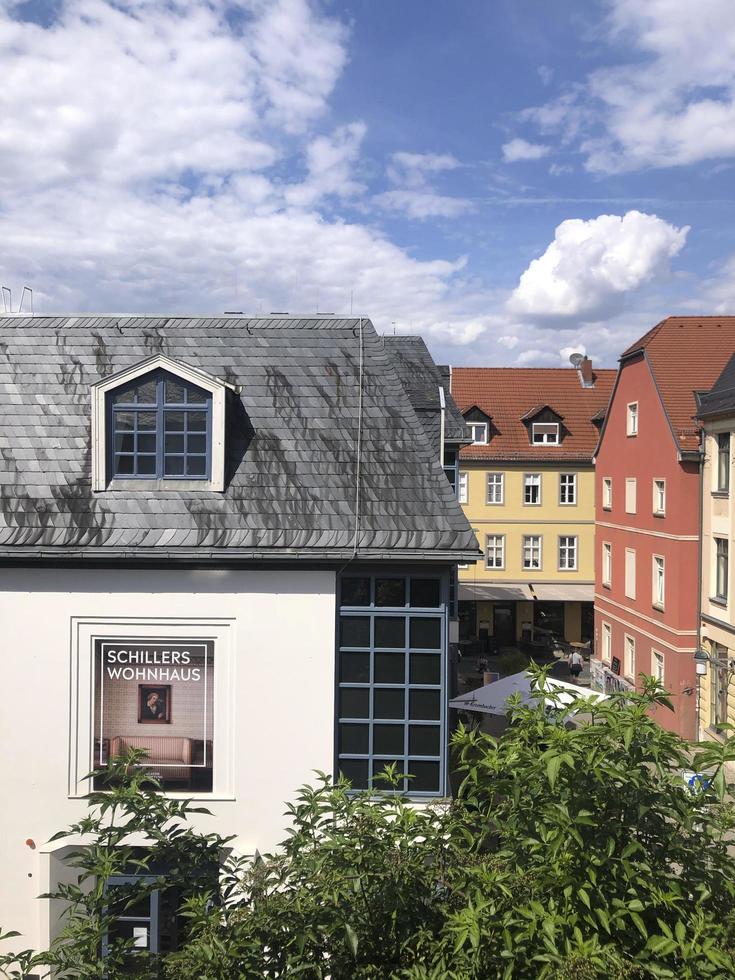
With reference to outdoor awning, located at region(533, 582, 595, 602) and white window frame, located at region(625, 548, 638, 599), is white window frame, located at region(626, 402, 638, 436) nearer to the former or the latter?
white window frame, located at region(625, 548, 638, 599)

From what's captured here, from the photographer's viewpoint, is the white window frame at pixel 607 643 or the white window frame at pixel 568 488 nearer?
the white window frame at pixel 607 643

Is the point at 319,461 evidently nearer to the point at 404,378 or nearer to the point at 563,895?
the point at 404,378

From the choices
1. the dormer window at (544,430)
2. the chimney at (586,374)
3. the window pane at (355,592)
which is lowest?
the window pane at (355,592)

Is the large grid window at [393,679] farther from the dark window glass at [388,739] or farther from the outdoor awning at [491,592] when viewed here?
the outdoor awning at [491,592]

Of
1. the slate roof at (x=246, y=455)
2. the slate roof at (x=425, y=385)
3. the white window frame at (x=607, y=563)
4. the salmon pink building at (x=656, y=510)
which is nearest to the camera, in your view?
the slate roof at (x=246, y=455)

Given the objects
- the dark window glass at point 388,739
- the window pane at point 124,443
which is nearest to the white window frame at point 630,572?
the dark window glass at point 388,739

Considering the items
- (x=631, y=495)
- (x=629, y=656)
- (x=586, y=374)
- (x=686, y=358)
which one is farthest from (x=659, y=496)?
(x=586, y=374)

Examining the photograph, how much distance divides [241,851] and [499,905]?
651cm

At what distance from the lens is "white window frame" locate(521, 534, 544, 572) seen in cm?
3875

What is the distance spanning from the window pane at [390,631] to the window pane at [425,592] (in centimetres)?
33

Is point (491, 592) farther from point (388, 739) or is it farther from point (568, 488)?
point (388, 739)

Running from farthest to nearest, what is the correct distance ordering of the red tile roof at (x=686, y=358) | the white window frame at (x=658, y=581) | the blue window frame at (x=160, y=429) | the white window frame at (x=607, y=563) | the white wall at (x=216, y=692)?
the white window frame at (x=607, y=563), the white window frame at (x=658, y=581), the red tile roof at (x=686, y=358), the blue window frame at (x=160, y=429), the white wall at (x=216, y=692)

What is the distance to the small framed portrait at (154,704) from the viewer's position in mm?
10062

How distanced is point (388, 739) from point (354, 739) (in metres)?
0.47
